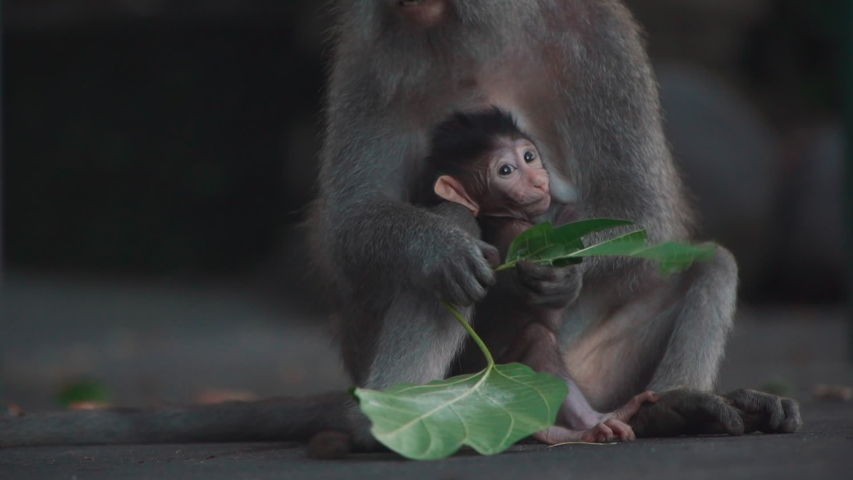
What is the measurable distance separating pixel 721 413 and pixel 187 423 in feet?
7.55

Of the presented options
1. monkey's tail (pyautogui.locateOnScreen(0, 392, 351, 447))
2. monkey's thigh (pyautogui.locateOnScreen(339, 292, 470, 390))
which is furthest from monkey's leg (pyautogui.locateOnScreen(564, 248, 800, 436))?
monkey's tail (pyautogui.locateOnScreen(0, 392, 351, 447))

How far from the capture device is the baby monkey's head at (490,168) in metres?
4.43

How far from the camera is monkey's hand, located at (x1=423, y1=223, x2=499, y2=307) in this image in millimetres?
4109

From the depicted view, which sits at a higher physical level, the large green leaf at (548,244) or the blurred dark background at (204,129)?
the blurred dark background at (204,129)

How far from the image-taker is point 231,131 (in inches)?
618

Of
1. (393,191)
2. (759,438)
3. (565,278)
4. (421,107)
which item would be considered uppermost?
(421,107)

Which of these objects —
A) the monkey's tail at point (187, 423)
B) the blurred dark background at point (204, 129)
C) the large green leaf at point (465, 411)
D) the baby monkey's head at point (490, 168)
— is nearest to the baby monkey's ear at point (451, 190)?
the baby monkey's head at point (490, 168)

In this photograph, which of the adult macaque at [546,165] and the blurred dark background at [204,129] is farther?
the blurred dark background at [204,129]

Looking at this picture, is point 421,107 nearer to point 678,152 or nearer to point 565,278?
point 565,278

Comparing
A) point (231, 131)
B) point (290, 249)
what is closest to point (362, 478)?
point (290, 249)

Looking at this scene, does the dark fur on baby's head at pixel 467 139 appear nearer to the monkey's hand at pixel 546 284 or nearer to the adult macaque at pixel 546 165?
the adult macaque at pixel 546 165

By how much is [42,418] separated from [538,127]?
2.41 meters

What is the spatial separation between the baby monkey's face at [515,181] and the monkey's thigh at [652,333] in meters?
0.53

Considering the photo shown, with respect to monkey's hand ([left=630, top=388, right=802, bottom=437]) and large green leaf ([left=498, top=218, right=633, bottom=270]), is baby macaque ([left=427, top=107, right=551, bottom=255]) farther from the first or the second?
monkey's hand ([left=630, top=388, right=802, bottom=437])
